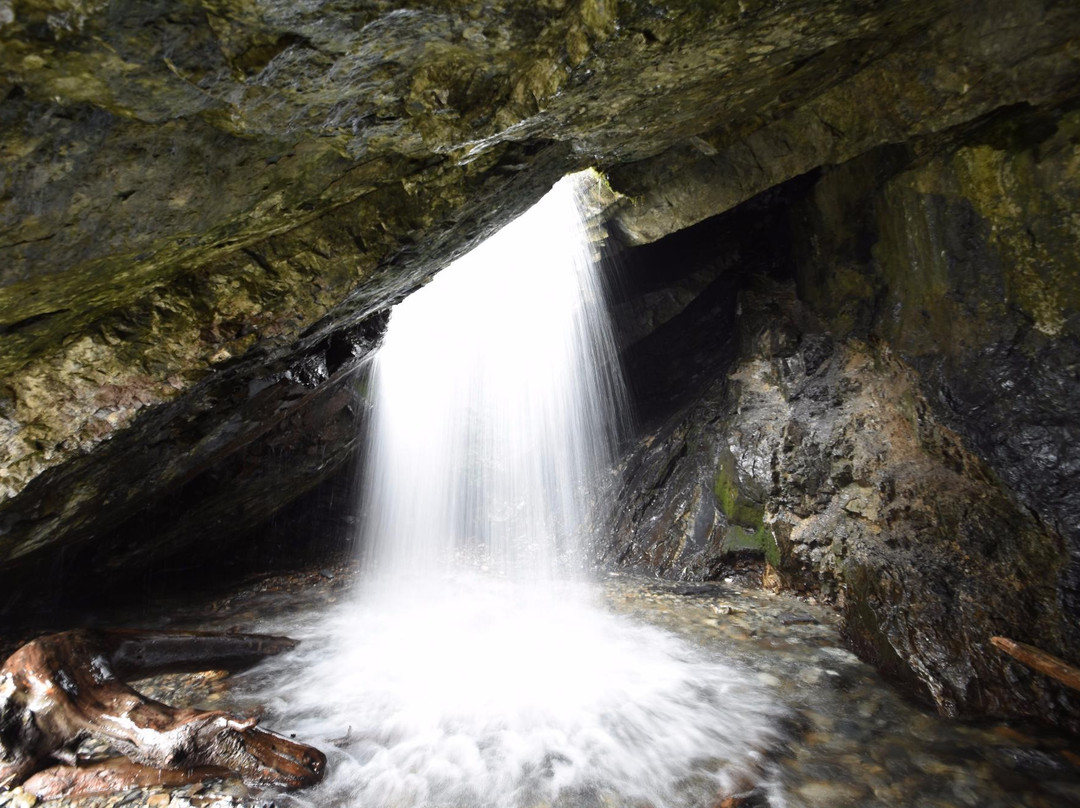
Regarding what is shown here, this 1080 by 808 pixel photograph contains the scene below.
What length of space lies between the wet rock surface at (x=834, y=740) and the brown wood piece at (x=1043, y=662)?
436 mm

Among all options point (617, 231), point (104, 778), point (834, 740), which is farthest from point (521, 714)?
point (617, 231)

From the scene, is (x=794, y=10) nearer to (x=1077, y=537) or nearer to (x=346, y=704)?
(x=1077, y=537)

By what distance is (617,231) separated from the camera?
8344 mm

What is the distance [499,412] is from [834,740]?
1001 cm

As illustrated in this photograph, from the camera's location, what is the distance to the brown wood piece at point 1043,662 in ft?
13.0

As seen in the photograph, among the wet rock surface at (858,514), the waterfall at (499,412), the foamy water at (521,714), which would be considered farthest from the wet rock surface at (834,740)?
the waterfall at (499,412)

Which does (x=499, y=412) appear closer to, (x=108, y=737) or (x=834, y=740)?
(x=108, y=737)

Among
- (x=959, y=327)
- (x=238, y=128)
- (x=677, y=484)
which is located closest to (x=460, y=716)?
(x=238, y=128)

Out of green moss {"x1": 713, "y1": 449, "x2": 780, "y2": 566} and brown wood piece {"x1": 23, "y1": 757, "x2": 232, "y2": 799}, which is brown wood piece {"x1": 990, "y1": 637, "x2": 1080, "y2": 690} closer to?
green moss {"x1": 713, "y1": 449, "x2": 780, "y2": 566}

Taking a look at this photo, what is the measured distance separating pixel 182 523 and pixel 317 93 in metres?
7.38

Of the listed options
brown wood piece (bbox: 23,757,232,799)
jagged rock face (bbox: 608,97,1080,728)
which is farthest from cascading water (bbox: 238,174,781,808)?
jagged rock face (bbox: 608,97,1080,728)

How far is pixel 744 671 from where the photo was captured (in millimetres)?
5434

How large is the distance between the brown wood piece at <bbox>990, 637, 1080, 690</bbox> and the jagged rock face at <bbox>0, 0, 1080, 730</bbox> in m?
0.45

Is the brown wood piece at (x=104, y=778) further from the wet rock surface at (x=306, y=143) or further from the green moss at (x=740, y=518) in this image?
the green moss at (x=740, y=518)
